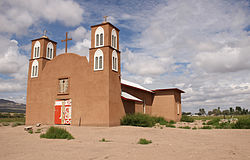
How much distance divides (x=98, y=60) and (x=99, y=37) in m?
2.44

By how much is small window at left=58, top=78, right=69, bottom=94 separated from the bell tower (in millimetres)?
3584

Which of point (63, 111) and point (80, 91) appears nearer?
point (80, 91)

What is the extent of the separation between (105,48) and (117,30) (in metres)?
3.26

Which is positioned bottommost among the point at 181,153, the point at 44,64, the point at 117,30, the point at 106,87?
the point at 181,153

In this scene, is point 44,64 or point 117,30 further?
point 44,64

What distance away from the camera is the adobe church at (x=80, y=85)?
65.7 feet

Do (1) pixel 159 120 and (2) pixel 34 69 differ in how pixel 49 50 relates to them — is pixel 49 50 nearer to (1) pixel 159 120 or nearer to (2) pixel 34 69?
(2) pixel 34 69

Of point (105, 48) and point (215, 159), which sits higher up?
point (105, 48)

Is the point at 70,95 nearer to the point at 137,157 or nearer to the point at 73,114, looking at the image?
the point at 73,114

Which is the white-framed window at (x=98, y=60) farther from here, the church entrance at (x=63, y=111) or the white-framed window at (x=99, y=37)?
the church entrance at (x=63, y=111)

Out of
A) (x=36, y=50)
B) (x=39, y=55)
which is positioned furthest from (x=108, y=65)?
(x=36, y=50)

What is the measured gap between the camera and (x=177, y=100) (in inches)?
1262

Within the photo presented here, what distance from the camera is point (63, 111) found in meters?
21.9

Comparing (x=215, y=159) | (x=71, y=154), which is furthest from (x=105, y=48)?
(x=215, y=159)
